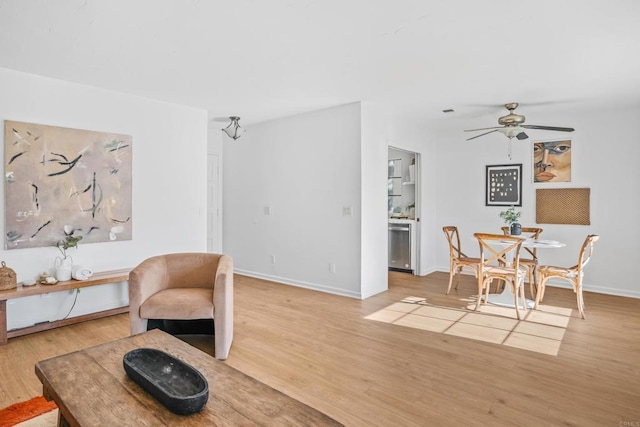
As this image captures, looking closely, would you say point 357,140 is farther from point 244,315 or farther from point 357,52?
point 244,315

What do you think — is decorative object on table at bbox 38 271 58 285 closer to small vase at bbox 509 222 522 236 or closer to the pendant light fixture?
the pendant light fixture

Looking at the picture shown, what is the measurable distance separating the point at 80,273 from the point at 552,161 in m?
6.22

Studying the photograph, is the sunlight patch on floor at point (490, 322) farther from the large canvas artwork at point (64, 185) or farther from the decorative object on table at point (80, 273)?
the large canvas artwork at point (64, 185)

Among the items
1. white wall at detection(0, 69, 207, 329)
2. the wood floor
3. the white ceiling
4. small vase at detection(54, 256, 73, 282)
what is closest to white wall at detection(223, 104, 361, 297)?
the white ceiling

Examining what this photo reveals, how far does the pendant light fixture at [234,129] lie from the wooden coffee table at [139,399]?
13.8 feet

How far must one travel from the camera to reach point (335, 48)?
3039mm

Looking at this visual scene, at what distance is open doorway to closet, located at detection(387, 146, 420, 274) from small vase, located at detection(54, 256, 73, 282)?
15.5ft

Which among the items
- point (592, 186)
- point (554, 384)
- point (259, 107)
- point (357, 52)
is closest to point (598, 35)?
point (357, 52)

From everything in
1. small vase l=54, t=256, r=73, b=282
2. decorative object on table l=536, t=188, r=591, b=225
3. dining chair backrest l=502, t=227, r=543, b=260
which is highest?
decorative object on table l=536, t=188, r=591, b=225

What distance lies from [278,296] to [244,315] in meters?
0.88

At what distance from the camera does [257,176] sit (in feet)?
19.9

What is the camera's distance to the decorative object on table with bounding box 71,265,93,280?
3668 millimetres

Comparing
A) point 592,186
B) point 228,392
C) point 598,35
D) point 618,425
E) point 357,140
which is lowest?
point 618,425

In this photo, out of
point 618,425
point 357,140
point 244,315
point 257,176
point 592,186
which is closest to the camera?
point 618,425
